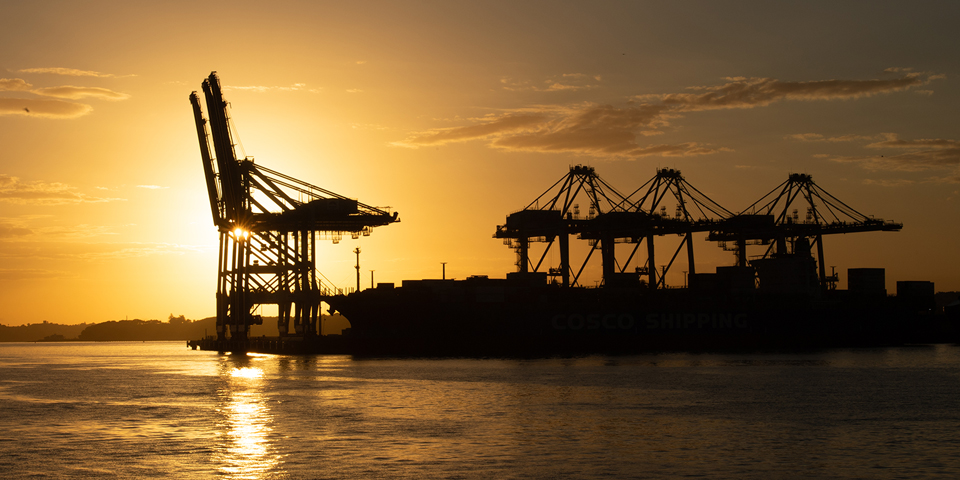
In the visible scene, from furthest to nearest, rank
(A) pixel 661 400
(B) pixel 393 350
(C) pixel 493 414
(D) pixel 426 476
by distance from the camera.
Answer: (B) pixel 393 350
(A) pixel 661 400
(C) pixel 493 414
(D) pixel 426 476

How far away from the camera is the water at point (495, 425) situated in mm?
24922

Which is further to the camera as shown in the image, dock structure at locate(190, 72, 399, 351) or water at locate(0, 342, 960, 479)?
dock structure at locate(190, 72, 399, 351)

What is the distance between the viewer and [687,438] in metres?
30.0

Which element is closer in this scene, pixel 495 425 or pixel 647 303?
pixel 495 425

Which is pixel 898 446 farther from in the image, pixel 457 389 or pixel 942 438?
pixel 457 389

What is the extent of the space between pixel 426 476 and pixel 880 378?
140ft

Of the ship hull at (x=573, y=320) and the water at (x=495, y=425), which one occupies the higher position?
the ship hull at (x=573, y=320)

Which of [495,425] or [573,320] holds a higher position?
[573,320]

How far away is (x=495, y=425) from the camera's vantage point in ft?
110

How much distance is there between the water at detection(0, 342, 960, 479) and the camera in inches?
981

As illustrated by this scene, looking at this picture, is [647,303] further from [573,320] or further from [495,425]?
[495,425]

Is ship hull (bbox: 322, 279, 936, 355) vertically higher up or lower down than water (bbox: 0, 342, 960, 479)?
higher up

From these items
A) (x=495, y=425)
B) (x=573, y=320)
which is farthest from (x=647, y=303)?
(x=495, y=425)

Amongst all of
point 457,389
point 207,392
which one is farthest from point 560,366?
point 207,392
